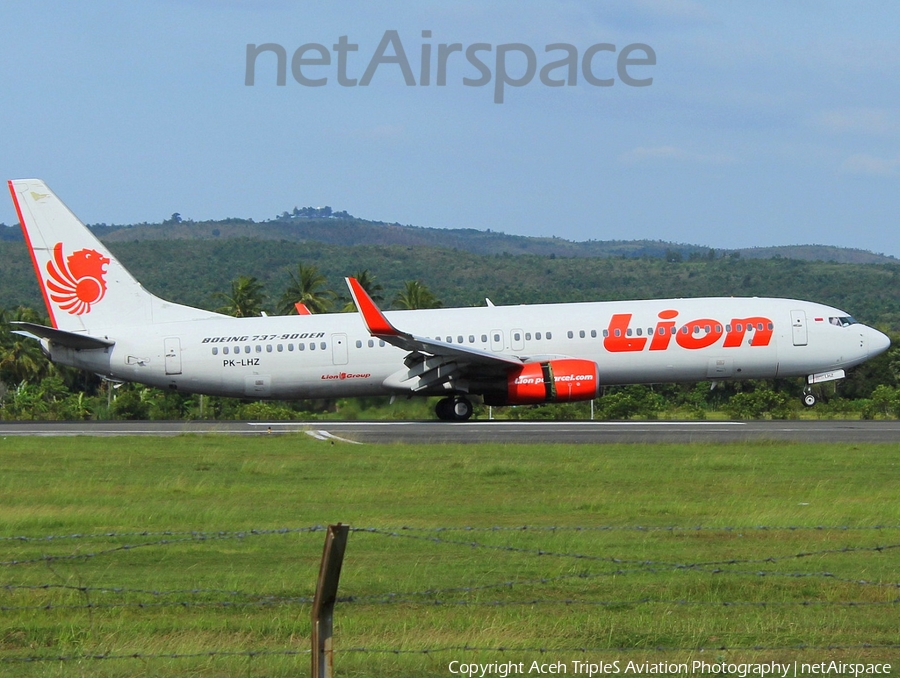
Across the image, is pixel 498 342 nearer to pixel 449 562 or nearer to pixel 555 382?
pixel 555 382

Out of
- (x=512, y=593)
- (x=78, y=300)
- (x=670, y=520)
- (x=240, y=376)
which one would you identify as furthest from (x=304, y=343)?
(x=512, y=593)

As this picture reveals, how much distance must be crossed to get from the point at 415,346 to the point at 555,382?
4.02 meters

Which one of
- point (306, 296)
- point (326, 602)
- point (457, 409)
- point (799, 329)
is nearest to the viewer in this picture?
point (326, 602)

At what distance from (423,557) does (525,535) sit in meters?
1.80

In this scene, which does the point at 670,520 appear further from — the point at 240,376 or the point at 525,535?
the point at 240,376

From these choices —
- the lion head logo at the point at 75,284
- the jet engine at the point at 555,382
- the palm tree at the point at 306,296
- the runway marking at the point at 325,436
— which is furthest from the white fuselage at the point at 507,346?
the palm tree at the point at 306,296

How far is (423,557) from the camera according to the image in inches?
542

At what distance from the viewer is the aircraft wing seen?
108 feet

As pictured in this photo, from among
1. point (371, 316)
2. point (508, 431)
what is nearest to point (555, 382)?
point (508, 431)

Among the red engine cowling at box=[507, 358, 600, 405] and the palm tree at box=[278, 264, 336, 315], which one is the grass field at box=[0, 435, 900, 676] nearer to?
the red engine cowling at box=[507, 358, 600, 405]

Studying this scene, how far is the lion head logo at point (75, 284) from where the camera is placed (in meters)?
37.1

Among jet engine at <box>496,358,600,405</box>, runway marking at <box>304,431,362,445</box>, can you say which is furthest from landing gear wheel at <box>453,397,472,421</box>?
runway marking at <box>304,431,362,445</box>

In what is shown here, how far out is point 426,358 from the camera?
3488 cm
